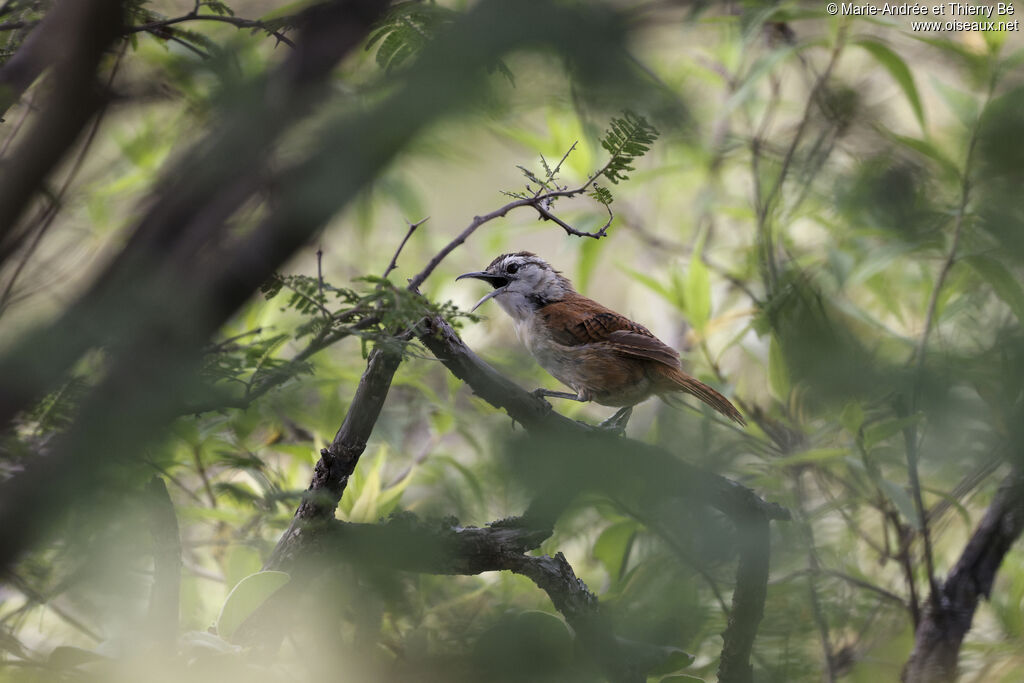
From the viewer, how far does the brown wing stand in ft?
5.90

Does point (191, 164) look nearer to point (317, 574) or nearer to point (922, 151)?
point (317, 574)

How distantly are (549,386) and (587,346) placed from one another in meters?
0.27

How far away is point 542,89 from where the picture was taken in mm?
471

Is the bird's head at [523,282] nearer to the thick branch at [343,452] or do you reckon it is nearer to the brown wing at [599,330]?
the brown wing at [599,330]

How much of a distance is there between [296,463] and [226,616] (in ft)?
2.88

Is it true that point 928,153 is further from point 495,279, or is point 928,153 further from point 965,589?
point 495,279

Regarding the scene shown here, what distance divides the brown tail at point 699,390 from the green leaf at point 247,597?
93cm

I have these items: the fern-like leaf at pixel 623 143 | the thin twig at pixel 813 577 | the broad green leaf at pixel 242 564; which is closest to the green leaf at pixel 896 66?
the thin twig at pixel 813 577

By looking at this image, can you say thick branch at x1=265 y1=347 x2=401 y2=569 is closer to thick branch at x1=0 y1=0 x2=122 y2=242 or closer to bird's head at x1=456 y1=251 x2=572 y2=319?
thick branch at x1=0 y1=0 x2=122 y2=242

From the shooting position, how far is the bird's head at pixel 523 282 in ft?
6.93

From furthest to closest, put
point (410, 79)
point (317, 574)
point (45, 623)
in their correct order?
point (45, 623), point (317, 574), point (410, 79)

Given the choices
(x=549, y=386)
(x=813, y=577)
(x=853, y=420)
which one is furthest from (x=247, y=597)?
(x=549, y=386)

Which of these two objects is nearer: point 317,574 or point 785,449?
point 317,574

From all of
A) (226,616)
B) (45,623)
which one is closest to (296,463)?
(45,623)
